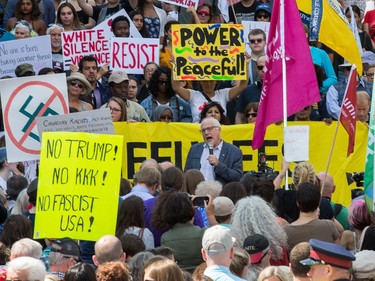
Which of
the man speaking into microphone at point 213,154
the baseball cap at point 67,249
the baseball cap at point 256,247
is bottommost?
the baseball cap at point 256,247

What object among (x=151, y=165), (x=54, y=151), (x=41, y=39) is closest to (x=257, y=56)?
(x=41, y=39)

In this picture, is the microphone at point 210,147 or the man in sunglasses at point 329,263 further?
the microphone at point 210,147

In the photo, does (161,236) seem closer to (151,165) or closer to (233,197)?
(233,197)

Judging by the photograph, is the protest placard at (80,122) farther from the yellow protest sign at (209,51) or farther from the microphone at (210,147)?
the yellow protest sign at (209,51)

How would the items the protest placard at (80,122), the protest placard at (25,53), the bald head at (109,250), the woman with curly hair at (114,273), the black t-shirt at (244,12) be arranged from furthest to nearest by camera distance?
the black t-shirt at (244,12) → the protest placard at (25,53) → the protest placard at (80,122) → the bald head at (109,250) → the woman with curly hair at (114,273)

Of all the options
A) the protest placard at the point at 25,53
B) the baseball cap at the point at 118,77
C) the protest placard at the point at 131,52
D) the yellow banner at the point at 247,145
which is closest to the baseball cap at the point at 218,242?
the yellow banner at the point at 247,145

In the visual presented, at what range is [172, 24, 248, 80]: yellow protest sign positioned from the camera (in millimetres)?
16891

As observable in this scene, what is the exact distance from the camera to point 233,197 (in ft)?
38.9

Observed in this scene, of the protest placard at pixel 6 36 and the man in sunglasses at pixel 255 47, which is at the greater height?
the protest placard at pixel 6 36

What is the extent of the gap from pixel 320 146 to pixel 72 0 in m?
5.82

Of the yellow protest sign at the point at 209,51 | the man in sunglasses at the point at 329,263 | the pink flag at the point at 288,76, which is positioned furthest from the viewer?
the yellow protest sign at the point at 209,51

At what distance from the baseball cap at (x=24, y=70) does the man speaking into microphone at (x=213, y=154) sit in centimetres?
327

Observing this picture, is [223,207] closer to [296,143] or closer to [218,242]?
[218,242]

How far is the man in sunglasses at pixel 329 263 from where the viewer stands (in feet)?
26.1
